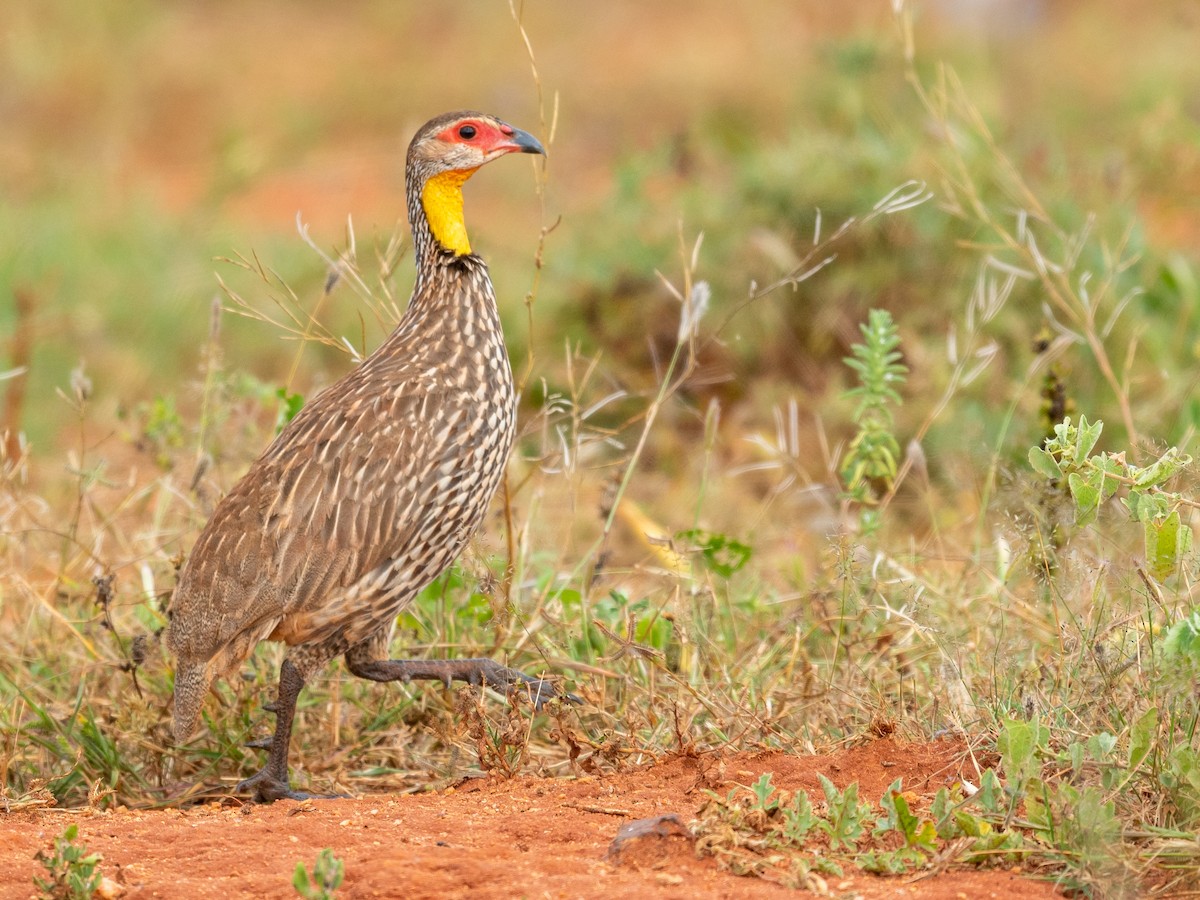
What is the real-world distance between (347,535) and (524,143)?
1378 mm

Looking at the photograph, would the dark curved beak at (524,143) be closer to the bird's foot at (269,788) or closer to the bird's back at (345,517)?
the bird's back at (345,517)

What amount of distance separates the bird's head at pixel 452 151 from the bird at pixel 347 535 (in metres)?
0.57

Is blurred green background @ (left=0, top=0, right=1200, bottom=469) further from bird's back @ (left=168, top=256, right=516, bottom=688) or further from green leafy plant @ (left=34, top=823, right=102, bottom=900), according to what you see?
green leafy plant @ (left=34, top=823, right=102, bottom=900)

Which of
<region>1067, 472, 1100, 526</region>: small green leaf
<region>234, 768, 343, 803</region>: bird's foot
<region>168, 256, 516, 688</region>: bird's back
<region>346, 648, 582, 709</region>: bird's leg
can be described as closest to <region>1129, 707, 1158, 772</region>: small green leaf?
<region>1067, 472, 1100, 526</region>: small green leaf

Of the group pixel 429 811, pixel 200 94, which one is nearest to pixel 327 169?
pixel 200 94

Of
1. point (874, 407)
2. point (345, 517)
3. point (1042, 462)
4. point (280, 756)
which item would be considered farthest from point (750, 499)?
point (1042, 462)

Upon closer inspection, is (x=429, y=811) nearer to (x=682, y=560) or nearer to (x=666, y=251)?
(x=682, y=560)

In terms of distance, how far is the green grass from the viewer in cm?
388

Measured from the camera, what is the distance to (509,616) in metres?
4.71

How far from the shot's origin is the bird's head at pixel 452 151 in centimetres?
508

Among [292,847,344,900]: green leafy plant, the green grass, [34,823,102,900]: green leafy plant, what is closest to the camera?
[292,847,344,900]: green leafy plant

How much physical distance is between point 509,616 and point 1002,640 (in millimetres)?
1347

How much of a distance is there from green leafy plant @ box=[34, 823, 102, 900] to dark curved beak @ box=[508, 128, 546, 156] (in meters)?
2.54

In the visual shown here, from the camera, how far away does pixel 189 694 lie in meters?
4.39
